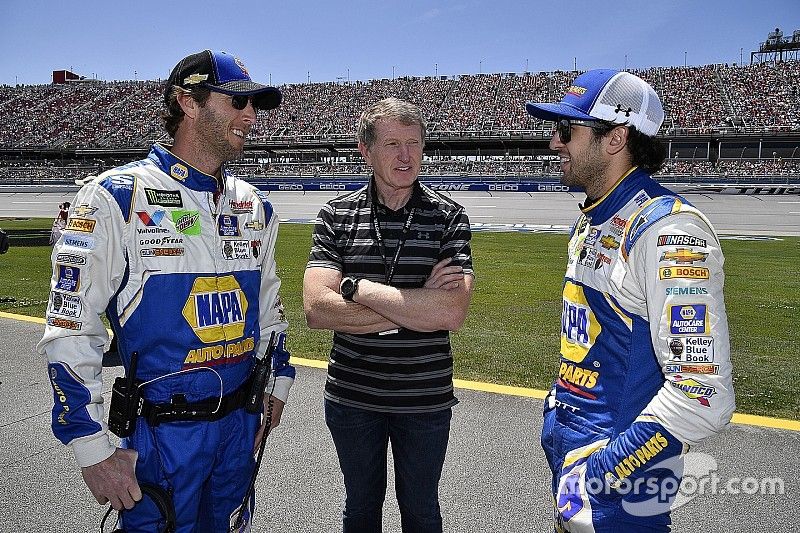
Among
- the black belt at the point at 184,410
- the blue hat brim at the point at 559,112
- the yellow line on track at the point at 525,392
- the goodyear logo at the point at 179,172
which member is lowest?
the yellow line on track at the point at 525,392

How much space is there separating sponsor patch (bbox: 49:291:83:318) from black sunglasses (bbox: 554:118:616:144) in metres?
1.81

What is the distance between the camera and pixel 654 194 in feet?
6.34

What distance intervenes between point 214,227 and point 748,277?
11156 millimetres

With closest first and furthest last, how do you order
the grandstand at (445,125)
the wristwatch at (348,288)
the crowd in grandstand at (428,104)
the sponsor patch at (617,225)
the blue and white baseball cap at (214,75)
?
the sponsor patch at (617,225)
the blue and white baseball cap at (214,75)
the wristwatch at (348,288)
the grandstand at (445,125)
the crowd in grandstand at (428,104)

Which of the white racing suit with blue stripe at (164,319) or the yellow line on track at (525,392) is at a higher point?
the white racing suit with blue stripe at (164,319)

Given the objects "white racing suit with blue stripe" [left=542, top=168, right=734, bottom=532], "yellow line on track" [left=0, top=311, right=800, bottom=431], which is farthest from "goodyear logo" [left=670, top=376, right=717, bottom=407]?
"yellow line on track" [left=0, top=311, right=800, bottom=431]

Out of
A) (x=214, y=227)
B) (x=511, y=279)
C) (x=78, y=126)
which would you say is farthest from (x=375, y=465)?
(x=78, y=126)

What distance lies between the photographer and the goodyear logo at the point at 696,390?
1598mm

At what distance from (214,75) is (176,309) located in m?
0.93

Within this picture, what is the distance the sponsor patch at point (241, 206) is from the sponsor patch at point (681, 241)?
161 centimetres

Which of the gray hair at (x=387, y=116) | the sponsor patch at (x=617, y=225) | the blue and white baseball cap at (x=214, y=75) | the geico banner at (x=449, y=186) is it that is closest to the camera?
the sponsor patch at (x=617, y=225)

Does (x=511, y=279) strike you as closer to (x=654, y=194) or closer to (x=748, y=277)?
(x=748, y=277)

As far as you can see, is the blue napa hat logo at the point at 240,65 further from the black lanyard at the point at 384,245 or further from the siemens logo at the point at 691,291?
the siemens logo at the point at 691,291

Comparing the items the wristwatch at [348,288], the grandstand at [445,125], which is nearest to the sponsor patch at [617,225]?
the wristwatch at [348,288]
